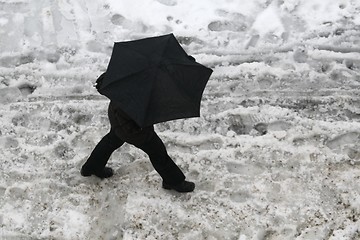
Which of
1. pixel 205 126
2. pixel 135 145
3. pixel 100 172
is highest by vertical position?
pixel 135 145

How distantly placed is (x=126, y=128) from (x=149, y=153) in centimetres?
38

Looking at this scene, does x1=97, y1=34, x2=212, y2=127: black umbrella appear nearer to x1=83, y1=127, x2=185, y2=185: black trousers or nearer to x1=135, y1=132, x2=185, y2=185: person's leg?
x1=83, y1=127, x2=185, y2=185: black trousers

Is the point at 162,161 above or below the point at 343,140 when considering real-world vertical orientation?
above

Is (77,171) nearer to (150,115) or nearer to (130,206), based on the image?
(130,206)

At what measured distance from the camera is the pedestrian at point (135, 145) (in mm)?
3639

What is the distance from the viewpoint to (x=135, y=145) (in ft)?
12.5

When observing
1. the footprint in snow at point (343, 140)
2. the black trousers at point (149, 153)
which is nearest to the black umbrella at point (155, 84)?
the black trousers at point (149, 153)

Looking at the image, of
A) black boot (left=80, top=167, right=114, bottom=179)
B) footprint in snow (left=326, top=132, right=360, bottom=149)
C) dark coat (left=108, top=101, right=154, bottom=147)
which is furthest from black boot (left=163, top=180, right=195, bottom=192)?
footprint in snow (left=326, top=132, right=360, bottom=149)

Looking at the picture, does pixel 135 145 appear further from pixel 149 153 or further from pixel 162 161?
pixel 162 161

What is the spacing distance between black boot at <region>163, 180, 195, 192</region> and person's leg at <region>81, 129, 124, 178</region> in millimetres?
478

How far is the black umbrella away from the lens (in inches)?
131

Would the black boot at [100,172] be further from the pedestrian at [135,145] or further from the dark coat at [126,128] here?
the dark coat at [126,128]

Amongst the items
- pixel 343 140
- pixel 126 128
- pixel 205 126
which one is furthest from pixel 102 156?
pixel 343 140

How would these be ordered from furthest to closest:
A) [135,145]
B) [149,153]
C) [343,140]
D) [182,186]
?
[343,140], [182,186], [149,153], [135,145]
